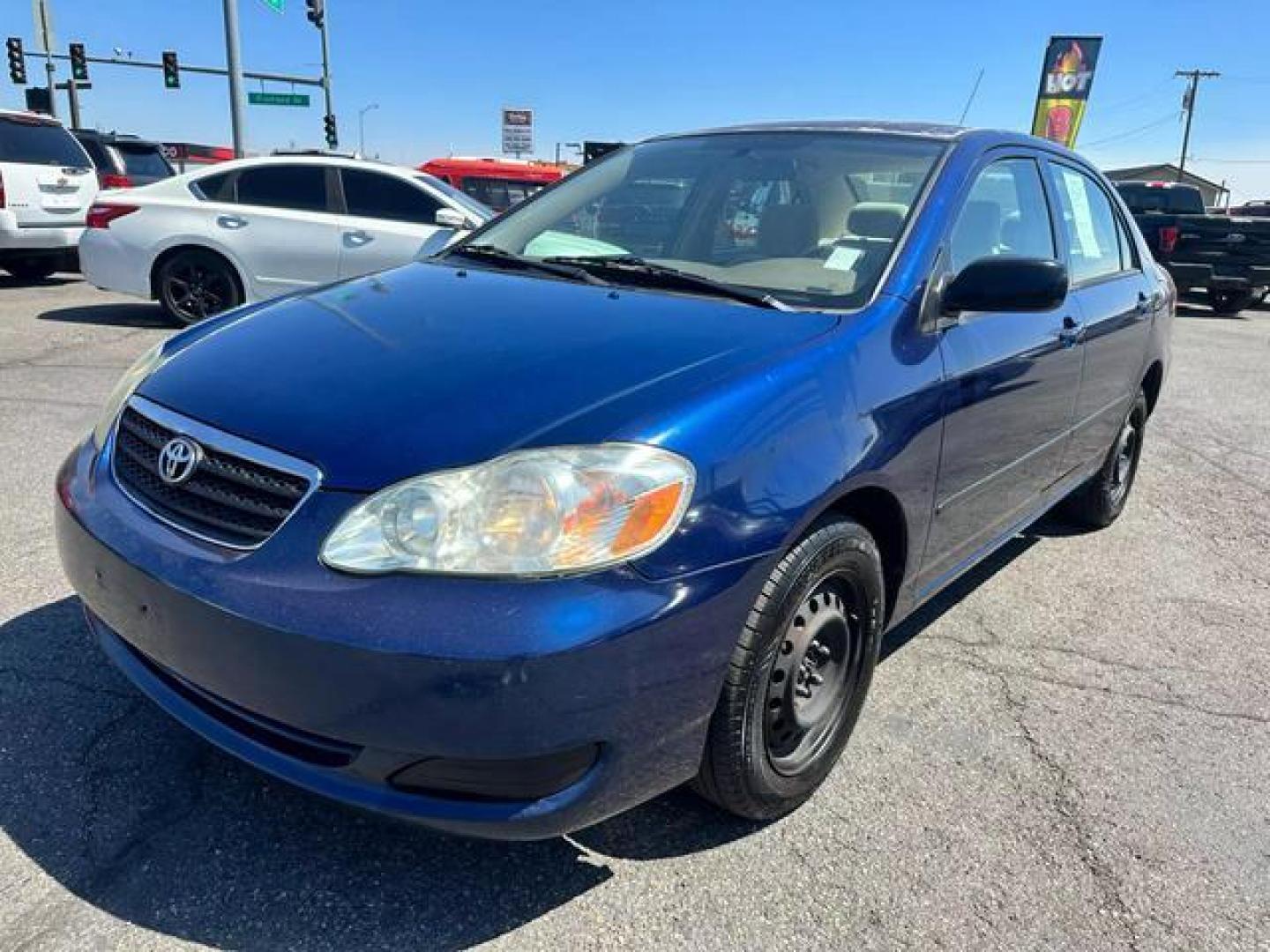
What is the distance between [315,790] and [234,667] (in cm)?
28

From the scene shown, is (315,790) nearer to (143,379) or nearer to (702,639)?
(702,639)

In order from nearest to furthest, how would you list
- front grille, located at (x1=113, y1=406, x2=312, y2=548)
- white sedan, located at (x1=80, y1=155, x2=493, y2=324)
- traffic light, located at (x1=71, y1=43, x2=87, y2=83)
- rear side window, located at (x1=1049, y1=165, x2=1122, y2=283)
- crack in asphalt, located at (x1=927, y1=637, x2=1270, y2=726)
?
front grille, located at (x1=113, y1=406, x2=312, y2=548) → crack in asphalt, located at (x1=927, y1=637, x2=1270, y2=726) → rear side window, located at (x1=1049, y1=165, x2=1122, y2=283) → white sedan, located at (x1=80, y1=155, x2=493, y2=324) → traffic light, located at (x1=71, y1=43, x2=87, y2=83)

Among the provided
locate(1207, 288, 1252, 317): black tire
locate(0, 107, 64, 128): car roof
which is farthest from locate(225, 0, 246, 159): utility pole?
locate(1207, 288, 1252, 317): black tire

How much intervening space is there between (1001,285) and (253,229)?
24.0ft

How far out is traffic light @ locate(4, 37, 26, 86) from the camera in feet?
94.2

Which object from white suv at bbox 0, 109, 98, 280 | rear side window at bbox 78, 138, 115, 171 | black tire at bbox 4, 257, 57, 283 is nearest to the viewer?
white suv at bbox 0, 109, 98, 280

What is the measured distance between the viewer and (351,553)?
1.80 meters

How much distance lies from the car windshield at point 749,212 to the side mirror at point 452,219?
3.89 metres

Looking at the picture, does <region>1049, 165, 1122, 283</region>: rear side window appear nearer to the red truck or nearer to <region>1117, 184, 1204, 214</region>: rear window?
<region>1117, 184, 1204, 214</region>: rear window

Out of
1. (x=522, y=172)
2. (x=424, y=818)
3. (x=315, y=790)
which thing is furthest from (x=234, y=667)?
(x=522, y=172)

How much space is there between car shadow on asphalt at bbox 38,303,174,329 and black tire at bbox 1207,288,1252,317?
14.6 meters

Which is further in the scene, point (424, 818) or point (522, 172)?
point (522, 172)

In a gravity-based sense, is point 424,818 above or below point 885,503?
below

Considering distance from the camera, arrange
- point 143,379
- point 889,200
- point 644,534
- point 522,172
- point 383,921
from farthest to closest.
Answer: point 522,172 → point 889,200 → point 143,379 → point 383,921 → point 644,534
